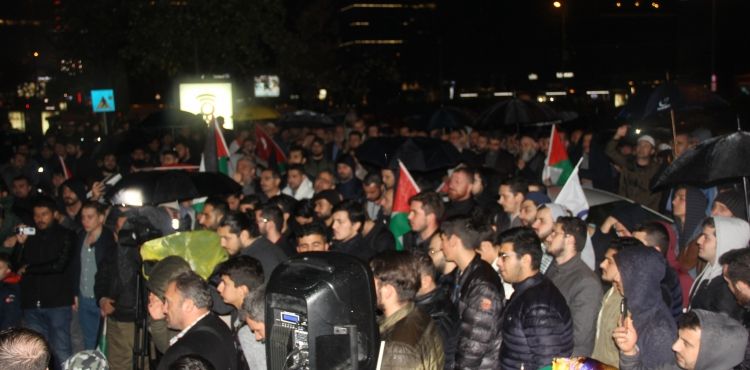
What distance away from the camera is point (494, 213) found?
32.6 ft

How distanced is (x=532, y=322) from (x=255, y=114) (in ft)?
89.5

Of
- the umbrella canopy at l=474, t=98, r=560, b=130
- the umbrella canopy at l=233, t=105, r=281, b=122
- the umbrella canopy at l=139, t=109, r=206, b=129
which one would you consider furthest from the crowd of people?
the umbrella canopy at l=233, t=105, r=281, b=122

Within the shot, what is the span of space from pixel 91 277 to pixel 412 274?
18.0ft

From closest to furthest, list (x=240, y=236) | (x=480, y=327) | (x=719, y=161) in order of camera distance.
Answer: (x=480, y=327) < (x=719, y=161) < (x=240, y=236)

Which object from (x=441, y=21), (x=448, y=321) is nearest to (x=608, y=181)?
(x=448, y=321)

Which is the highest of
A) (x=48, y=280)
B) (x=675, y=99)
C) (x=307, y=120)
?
(x=675, y=99)


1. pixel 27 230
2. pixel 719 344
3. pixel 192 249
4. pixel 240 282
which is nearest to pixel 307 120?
pixel 27 230

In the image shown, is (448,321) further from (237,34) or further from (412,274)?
(237,34)

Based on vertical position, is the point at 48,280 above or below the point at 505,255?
below

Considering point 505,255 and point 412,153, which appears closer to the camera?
point 505,255

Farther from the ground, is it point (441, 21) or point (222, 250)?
point (441, 21)

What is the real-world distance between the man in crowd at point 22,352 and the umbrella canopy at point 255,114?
27177 mm

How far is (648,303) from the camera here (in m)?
6.05

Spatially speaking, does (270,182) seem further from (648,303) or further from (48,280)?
(648,303)
